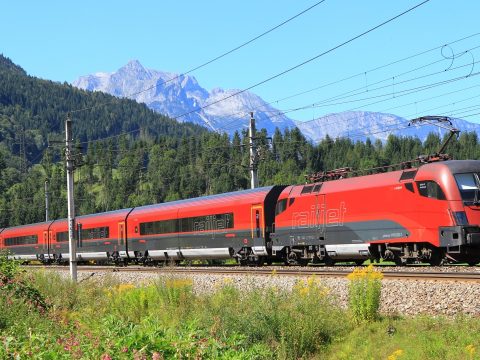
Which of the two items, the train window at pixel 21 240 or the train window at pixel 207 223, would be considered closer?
the train window at pixel 207 223

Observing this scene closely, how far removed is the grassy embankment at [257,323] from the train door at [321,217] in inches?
→ 401

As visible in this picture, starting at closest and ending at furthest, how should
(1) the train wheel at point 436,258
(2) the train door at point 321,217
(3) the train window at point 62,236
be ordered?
(1) the train wheel at point 436,258 < (2) the train door at point 321,217 < (3) the train window at point 62,236

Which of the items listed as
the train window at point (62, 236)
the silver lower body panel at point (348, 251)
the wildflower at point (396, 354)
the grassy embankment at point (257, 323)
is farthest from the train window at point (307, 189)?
the train window at point (62, 236)

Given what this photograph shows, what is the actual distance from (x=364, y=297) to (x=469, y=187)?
9.06m

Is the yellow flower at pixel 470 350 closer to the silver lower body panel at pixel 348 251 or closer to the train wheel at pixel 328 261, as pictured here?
the silver lower body panel at pixel 348 251

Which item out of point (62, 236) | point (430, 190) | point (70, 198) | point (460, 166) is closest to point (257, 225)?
point (70, 198)

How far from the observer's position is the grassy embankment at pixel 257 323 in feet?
29.6

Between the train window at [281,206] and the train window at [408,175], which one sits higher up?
the train window at [408,175]

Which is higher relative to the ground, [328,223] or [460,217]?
[328,223]

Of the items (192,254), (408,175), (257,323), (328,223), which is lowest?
(257,323)

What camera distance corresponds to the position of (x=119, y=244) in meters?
43.0

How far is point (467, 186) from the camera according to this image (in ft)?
70.4

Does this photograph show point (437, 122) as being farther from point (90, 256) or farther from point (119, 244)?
point (90, 256)

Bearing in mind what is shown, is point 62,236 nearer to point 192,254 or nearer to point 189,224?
point 189,224
